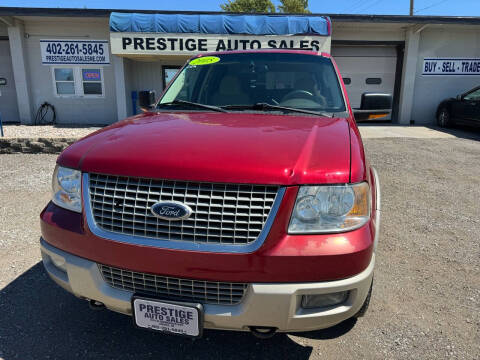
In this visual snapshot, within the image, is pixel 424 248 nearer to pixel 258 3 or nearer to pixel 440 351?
pixel 440 351

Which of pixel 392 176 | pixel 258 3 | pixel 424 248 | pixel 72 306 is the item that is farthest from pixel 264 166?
pixel 258 3

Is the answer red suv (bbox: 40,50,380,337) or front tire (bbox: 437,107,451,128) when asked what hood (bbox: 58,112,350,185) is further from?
front tire (bbox: 437,107,451,128)

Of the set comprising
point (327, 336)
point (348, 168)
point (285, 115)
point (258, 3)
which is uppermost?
point (258, 3)

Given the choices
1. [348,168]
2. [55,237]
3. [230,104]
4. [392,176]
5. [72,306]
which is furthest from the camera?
[392,176]

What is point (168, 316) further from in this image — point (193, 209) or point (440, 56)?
point (440, 56)

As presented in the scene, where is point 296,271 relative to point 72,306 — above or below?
above

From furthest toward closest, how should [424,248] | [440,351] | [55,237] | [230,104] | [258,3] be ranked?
[258,3] → [424,248] → [230,104] → [440,351] → [55,237]

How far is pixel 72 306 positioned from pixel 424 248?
3.27 m

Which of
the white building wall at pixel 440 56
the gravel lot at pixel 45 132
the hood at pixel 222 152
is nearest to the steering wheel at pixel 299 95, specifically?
the hood at pixel 222 152

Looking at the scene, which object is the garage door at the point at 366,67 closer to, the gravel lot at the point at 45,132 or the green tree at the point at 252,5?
the gravel lot at the point at 45,132

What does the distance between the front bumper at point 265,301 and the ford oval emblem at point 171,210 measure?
0.45m

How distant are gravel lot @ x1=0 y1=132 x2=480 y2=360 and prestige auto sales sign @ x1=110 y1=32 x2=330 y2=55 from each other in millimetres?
8470

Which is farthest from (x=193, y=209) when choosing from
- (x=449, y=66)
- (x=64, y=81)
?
(x=449, y=66)

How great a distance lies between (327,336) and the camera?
2.34 metres
